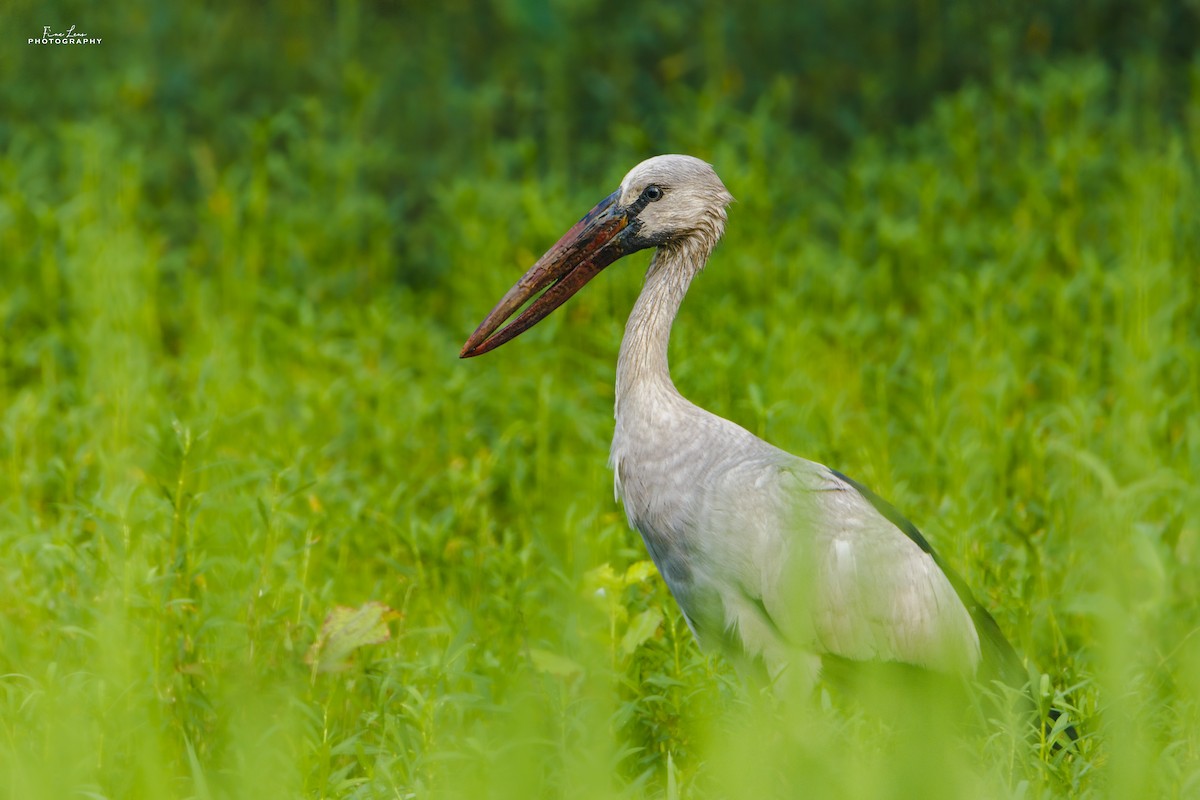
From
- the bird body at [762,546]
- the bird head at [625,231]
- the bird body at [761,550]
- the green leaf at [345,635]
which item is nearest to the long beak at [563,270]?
the bird head at [625,231]

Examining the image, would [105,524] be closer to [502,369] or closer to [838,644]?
[838,644]

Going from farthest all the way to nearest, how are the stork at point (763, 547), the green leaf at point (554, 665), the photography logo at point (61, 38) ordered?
the photography logo at point (61, 38), the green leaf at point (554, 665), the stork at point (763, 547)

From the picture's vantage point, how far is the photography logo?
305 inches

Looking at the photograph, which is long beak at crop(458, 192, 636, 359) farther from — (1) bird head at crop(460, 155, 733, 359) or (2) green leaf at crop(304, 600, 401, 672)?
(2) green leaf at crop(304, 600, 401, 672)

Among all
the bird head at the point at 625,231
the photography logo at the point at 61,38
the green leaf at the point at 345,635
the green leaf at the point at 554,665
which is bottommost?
the green leaf at the point at 554,665

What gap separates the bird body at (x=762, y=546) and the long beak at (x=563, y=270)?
0.10m

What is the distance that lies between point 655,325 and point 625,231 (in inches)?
11.7

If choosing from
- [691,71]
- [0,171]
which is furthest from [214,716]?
[691,71]

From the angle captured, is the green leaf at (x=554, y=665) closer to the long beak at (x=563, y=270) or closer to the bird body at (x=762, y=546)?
the bird body at (x=762, y=546)

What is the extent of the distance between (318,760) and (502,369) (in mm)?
2679

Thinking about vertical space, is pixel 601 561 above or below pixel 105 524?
below

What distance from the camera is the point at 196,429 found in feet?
13.0

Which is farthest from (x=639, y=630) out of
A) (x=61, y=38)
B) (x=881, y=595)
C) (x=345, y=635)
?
Result: (x=61, y=38)

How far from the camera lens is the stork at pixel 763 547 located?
12.4 feet
